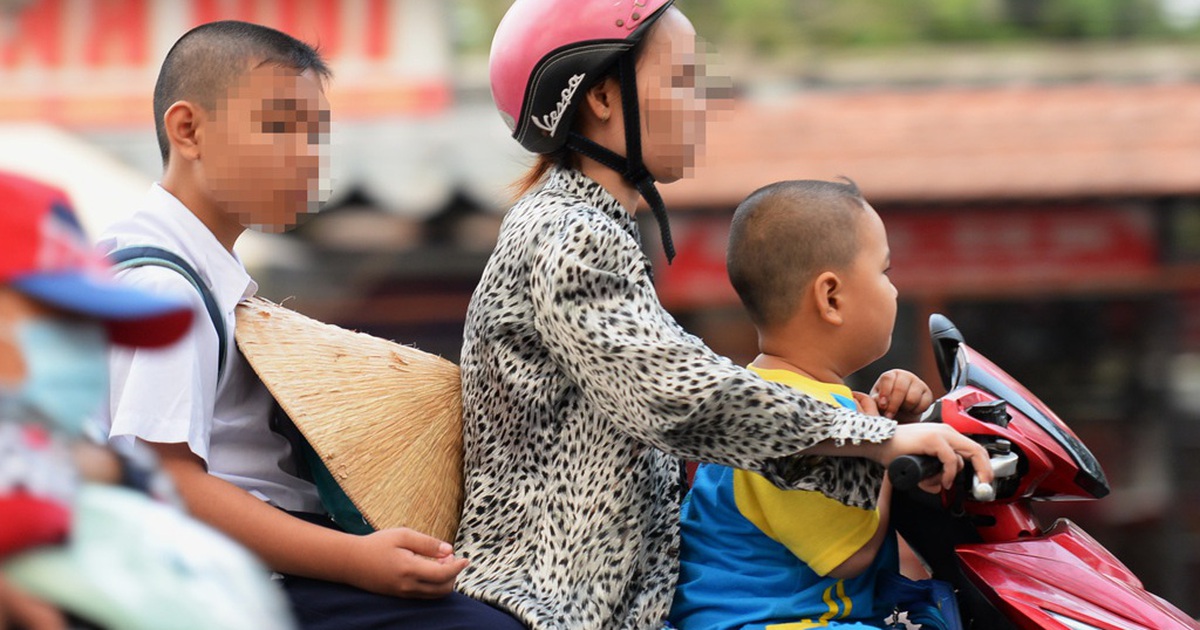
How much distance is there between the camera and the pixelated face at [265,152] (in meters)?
2.25

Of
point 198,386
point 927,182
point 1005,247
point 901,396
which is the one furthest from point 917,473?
point 1005,247

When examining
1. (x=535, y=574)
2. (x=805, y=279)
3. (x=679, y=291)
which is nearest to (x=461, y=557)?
(x=535, y=574)

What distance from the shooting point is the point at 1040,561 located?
2.24 meters

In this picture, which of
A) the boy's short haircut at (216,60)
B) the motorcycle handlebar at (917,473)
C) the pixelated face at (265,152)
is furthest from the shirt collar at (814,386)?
the boy's short haircut at (216,60)

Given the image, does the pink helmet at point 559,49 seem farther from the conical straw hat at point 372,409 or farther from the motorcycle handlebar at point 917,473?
the motorcycle handlebar at point 917,473

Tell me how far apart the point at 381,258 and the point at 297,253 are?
2.18 feet

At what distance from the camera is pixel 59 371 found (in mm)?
1429

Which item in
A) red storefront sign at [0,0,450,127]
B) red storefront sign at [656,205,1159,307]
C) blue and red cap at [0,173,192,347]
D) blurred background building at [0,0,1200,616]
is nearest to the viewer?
blue and red cap at [0,173,192,347]

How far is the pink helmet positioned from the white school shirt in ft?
1.85

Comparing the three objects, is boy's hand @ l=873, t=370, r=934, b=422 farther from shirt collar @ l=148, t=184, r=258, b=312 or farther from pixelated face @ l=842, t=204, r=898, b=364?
shirt collar @ l=148, t=184, r=258, b=312

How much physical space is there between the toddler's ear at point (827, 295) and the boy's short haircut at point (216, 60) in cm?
94

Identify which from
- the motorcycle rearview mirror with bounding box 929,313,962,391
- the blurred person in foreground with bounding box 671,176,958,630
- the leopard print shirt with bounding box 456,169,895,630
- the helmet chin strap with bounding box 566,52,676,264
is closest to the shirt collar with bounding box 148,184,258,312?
the leopard print shirt with bounding box 456,169,895,630

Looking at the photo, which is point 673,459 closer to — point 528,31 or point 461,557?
point 461,557

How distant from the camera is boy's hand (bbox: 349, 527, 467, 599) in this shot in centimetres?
205
